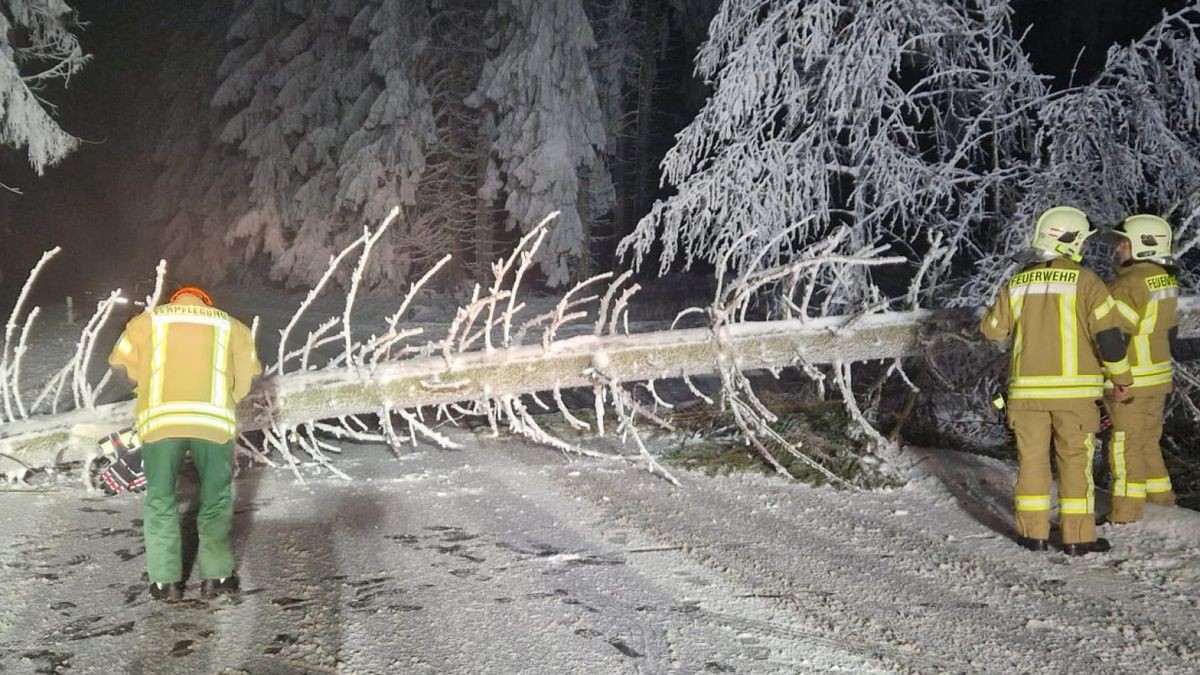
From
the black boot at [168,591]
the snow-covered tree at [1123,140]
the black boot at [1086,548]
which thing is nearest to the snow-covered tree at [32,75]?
the black boot at [168,591]

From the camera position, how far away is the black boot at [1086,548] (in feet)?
15.3

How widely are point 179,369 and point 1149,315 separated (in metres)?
5.18

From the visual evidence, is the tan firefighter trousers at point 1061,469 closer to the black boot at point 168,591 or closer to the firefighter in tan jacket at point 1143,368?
the firefighter in tan jacket at point 1143,368

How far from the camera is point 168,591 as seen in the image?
4102 mm

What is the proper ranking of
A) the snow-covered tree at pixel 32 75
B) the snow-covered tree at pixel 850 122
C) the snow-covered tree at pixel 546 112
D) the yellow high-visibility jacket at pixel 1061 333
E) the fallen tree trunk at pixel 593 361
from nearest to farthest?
the yellow high-visibility jacket at pixel 1061 333, the fallen tree trunk at pixel 593 361, the snow-covered tree at pixel 850 122, the snow-covered tree at pixel 32 75, the snow-covered tree at pixel 546 112

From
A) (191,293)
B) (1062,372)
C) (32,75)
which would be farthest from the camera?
(32,75)

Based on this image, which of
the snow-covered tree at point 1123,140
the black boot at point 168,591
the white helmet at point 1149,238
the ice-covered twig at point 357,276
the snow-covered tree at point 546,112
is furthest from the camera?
the snow-covered tree at point 546,112

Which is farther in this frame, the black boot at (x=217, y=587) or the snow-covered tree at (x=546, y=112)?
the snow-covered tree at (x=546, y=112)

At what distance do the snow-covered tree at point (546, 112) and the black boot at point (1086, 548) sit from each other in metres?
16.8

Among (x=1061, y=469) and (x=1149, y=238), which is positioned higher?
(x=1149, y=238)

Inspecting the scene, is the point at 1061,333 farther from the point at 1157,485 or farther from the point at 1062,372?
the point at 1157,485

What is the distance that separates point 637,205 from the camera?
28016 mm

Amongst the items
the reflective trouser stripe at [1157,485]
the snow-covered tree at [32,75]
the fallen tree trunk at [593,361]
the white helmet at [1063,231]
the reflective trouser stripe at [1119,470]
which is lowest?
the reflective trouser stripe at [1157,485]

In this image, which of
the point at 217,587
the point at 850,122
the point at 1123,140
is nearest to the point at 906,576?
the point at 217,587
